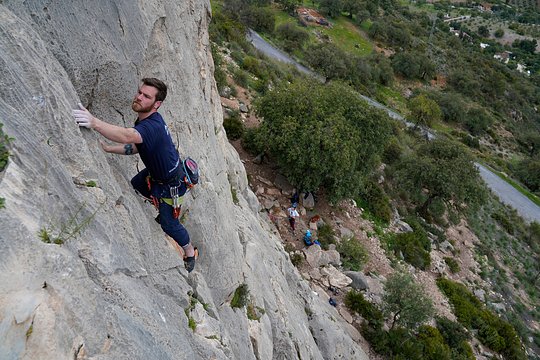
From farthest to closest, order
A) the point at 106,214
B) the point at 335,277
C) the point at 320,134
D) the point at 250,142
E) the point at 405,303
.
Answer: the point at 250,142 < the point at 320,134 < the point at 335,277 < the point at 405,303 < the point at 106,214

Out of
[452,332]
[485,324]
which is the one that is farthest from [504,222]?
[452,332]

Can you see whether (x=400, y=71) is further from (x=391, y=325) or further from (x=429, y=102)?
(x=391, y=325)

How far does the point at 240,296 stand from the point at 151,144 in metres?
5.69

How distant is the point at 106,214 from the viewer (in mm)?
5105

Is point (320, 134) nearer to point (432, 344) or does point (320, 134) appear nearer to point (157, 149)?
point (432, 344)

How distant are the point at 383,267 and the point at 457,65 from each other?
80392 millimetres

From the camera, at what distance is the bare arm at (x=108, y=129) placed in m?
4.98

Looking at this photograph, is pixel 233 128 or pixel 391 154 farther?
pixel 391 154

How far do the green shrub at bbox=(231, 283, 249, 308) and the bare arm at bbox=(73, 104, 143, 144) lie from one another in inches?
222

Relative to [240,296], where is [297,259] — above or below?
below

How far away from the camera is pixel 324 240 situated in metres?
22.2

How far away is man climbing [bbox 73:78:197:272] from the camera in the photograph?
5065 millimetres

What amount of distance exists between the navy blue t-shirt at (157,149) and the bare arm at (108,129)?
135 millimetres

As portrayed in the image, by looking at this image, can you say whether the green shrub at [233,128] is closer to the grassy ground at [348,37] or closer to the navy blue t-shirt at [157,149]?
the navy blue t-shirt at [157,149]
